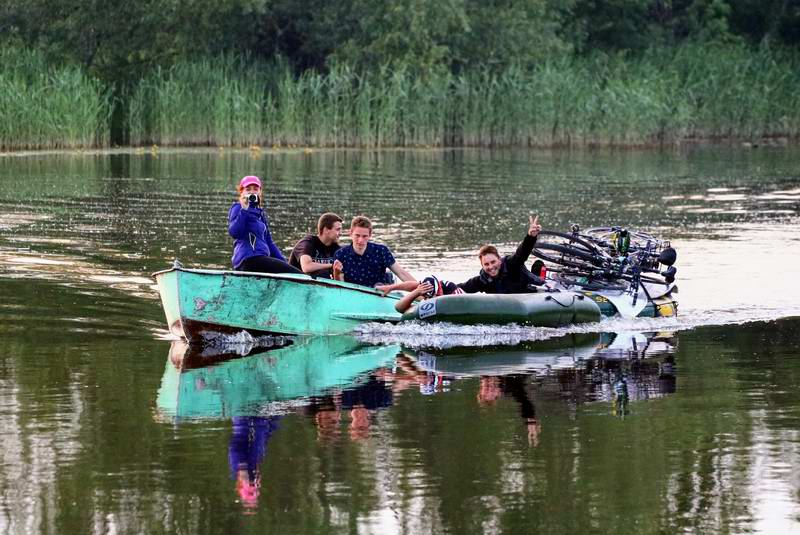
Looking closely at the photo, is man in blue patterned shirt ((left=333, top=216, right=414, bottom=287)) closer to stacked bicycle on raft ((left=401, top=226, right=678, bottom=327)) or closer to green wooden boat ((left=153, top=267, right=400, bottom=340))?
green wooden boat ((left=153, top=267, right=400, bottom=340))

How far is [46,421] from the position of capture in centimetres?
1049

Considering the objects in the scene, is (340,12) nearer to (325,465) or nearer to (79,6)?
(79,6)

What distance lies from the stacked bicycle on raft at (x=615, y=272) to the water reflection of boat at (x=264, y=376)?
269 cm

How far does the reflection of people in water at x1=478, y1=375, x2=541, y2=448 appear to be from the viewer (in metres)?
10.5

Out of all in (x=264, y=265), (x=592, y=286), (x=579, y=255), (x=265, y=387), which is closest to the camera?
(x=265, y=387)

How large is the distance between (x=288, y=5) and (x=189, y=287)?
115ft

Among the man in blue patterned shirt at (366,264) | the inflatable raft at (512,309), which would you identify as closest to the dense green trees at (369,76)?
the man in blue patterned shirt at (366,264)

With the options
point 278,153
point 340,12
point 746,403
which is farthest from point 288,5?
point 746,403

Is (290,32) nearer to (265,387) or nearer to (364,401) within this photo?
(265,387)

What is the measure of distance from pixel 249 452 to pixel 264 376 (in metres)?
3.14

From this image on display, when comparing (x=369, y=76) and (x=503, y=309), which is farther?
(x=369, y=76)

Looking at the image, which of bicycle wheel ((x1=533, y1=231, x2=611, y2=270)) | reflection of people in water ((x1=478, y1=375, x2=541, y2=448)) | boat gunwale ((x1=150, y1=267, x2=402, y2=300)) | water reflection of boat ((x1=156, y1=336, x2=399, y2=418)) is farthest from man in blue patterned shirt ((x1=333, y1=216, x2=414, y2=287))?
reflection of people in water ((x1=478, y1=375, x2=541, y2=448))

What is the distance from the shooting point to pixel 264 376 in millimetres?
12742

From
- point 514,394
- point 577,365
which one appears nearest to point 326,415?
point 514,394
